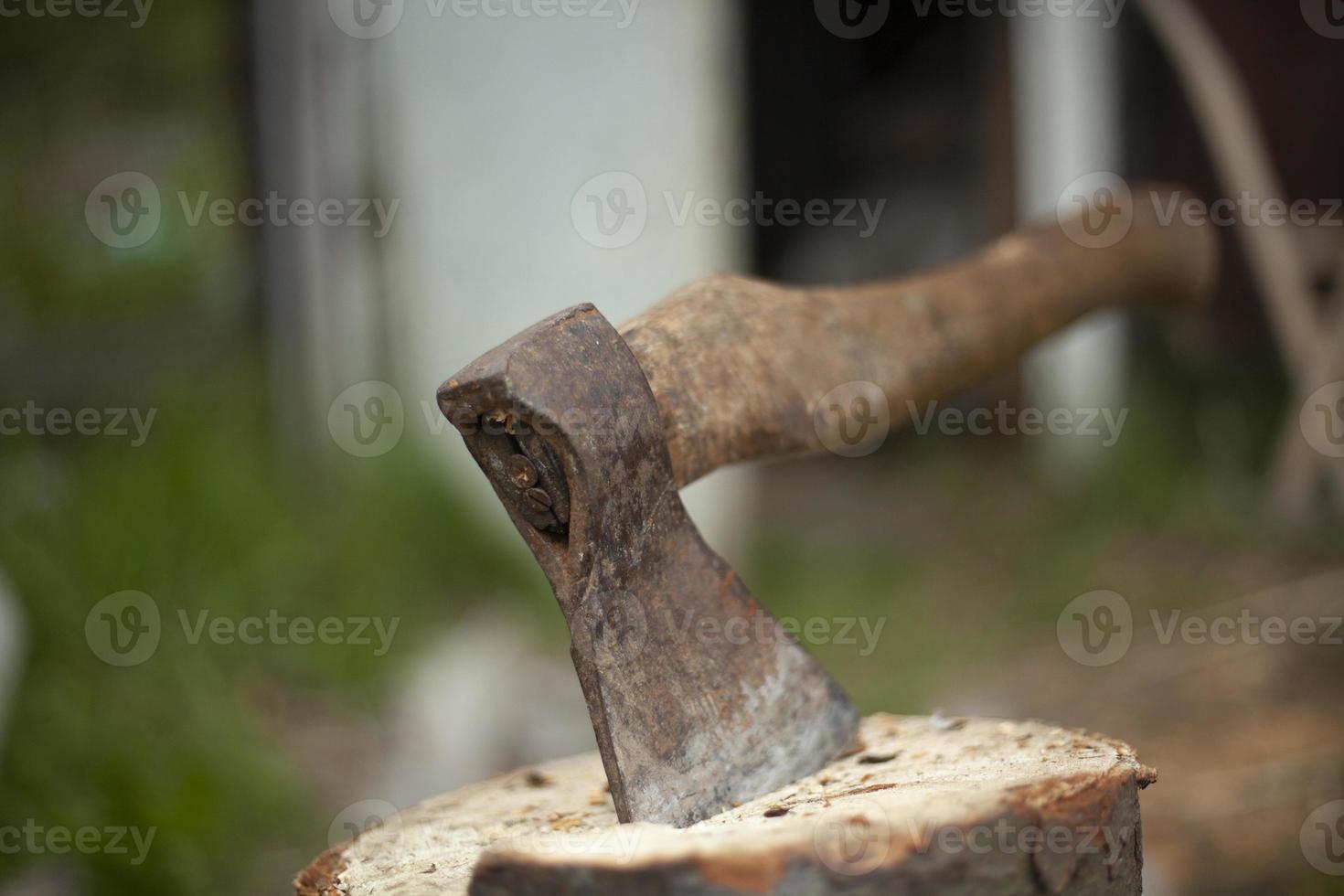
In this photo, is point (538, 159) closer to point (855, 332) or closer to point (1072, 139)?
point (1072, 139)

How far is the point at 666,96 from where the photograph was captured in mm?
3605

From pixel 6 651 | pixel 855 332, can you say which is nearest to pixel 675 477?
pixel 855 332

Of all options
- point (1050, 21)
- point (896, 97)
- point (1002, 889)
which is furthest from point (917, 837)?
point (896, 97)

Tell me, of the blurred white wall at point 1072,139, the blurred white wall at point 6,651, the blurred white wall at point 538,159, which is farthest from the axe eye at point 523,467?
the blurred white wall at point 1072,139

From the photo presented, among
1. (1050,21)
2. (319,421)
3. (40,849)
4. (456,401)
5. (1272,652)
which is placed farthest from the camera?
(1050,21)

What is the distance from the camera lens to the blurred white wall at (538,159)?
3605mm

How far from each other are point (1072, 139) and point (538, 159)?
2.01 metres

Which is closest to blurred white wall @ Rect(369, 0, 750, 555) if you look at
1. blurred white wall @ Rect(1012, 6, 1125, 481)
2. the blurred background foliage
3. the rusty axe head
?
the blurred background foliage

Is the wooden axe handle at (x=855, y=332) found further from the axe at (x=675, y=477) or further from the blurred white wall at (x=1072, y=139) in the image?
the blurred white wall at (x=1072, y=139)

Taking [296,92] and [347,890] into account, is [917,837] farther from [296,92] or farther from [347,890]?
[296,92]

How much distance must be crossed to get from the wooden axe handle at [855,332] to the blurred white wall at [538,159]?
1.97 metres

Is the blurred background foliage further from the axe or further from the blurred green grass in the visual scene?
the axe

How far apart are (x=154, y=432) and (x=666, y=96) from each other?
184 centimetres

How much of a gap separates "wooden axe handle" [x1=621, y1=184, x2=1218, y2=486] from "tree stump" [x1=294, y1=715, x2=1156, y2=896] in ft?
1.18
